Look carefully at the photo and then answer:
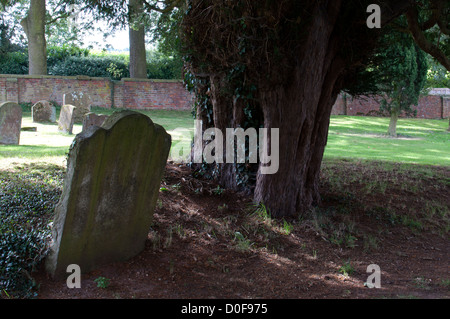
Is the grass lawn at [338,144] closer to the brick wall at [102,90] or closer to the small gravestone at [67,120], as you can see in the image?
the small gravestone at [67,120]

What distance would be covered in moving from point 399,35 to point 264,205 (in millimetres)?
6367

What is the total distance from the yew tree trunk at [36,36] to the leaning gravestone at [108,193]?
24342 mm

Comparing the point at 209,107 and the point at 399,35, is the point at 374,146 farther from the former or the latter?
Result: the point at 209,107

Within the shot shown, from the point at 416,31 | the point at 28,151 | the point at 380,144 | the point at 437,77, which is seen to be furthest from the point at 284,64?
the point at 437,77

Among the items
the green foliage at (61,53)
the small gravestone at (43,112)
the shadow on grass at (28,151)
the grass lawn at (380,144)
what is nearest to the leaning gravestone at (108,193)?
the shadow on grass at (28,151)

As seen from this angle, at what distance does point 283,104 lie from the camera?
6.76m

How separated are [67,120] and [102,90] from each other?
35.3ft

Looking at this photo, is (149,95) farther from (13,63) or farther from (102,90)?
(13,63)

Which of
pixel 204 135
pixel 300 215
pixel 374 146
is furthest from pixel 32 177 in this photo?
pixel 374 146

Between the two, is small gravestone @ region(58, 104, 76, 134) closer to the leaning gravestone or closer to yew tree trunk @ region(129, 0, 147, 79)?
yew tree trunk @ region(129, 0, 147, 79)

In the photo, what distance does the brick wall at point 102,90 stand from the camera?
82.8ft

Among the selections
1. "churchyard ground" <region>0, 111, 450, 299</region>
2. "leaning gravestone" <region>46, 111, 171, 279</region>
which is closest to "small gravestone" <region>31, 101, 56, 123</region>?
"churchyard ground" <region>0, 111, 450, 299</region>

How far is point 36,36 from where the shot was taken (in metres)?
26.1

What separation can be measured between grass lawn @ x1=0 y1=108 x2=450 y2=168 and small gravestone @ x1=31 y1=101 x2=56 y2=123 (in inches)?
15.9
